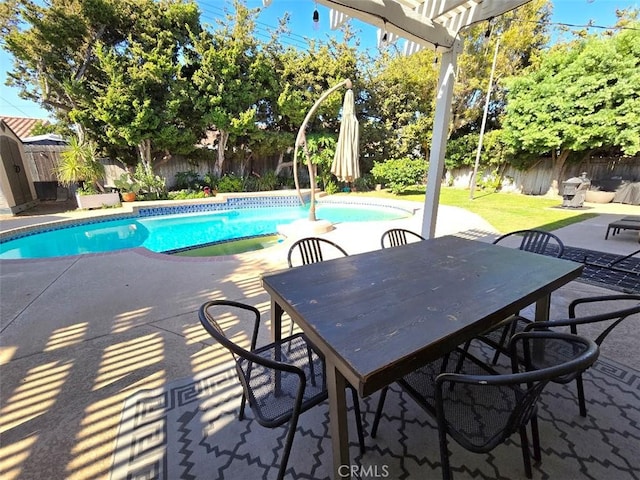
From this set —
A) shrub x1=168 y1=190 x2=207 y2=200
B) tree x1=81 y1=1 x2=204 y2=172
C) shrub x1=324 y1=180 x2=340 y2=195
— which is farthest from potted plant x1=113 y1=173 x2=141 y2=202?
shrub x1=324 y1=180 x2=340 y2=195

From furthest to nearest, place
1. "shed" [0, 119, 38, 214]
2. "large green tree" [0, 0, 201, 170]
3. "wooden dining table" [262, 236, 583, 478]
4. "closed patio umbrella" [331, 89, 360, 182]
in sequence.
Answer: "large green tree" [0, 0, 201, 170], "shed" [0, 119, 38, 214], "closed patio umbrella" [331, 89, 360, 182], "wooden dining table" [262, 236, 583, 478]

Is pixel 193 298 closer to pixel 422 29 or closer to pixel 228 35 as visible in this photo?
pixel 422 29

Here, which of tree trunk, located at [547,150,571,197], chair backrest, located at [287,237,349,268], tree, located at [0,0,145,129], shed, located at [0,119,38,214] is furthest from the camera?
tree trunk, located at [547,150,571,197]

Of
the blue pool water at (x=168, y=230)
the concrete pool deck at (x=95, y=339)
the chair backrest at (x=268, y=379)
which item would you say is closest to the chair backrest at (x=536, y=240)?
the concrete pool deck at (x=95, y=339)

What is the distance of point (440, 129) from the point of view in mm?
3559

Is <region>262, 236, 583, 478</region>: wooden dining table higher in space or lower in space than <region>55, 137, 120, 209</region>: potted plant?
lower

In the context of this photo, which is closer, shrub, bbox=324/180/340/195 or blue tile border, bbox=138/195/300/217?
blue tile border, bbox=138/195/300/217

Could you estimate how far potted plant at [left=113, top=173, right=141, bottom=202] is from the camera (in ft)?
30.6

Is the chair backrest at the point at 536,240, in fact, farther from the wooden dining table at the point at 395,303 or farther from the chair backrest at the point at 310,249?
the chair backrest at the point at 310,249

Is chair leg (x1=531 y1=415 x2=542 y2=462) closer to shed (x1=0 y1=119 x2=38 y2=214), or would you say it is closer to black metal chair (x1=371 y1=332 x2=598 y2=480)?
black metal chair (x1=371 y1=332 x2=598 y2=480)

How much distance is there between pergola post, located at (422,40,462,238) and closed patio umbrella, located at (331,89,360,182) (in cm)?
145

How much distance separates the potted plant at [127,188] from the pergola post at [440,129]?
9710 millimetres

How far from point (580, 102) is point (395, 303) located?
11853 mm

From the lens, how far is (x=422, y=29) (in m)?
2.97
